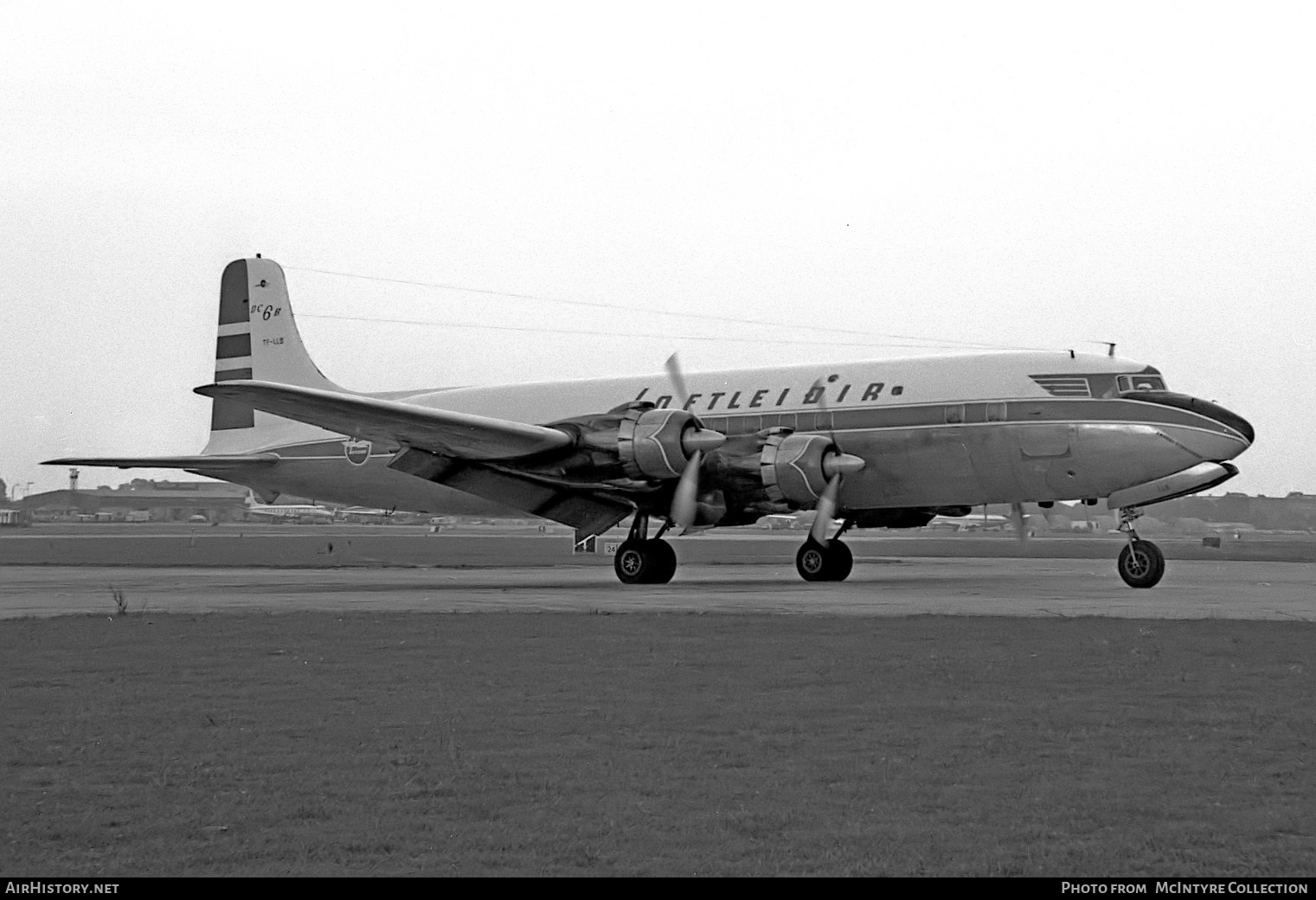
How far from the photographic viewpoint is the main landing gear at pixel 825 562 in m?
26.2

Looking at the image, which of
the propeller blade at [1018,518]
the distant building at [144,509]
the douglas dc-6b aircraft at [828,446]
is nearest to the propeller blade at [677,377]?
the douglas dc-6b aircraft at [828,446]

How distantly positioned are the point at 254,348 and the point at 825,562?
14.9 metres

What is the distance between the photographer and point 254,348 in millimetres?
32812

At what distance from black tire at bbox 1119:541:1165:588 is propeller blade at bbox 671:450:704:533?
7100mm

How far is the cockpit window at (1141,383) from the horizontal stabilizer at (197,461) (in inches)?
710

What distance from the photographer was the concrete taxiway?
17.3 meters

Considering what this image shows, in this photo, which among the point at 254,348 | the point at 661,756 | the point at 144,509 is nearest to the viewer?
the point at 661,756

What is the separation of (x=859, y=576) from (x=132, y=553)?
27956mm

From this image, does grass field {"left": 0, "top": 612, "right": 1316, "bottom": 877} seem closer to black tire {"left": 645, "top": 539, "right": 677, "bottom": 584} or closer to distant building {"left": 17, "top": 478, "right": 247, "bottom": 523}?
black tire {"left": 645, "top": 539, "right": 677, "bottom": 584}

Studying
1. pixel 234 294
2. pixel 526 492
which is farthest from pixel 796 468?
pixel 234 294

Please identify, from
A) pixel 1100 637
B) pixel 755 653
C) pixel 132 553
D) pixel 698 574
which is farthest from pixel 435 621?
pixel 132 553

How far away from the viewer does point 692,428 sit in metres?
24.2

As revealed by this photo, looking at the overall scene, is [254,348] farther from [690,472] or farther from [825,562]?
[825,562]
